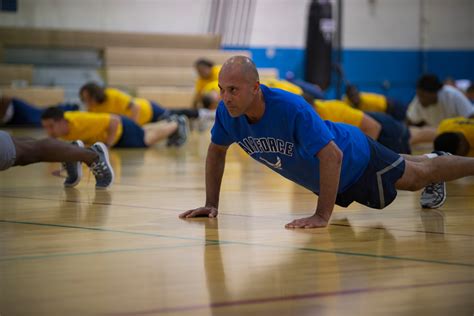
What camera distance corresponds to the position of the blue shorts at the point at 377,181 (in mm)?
4250

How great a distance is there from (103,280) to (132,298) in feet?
0.95

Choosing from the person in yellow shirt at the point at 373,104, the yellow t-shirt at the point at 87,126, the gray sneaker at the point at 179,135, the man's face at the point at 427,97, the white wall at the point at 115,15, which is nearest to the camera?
the yellow t-shirt at the point at 87,126

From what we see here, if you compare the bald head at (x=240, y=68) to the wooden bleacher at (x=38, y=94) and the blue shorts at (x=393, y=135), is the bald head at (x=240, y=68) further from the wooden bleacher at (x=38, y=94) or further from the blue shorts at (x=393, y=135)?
the wooden bleacher at (x=38, y=94)

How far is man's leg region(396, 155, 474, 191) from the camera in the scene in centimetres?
442

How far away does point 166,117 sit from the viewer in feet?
39.7

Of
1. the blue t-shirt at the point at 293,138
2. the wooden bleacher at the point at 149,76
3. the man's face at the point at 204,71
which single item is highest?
the blue t-shirt at the point at 293,138

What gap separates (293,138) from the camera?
395 cm

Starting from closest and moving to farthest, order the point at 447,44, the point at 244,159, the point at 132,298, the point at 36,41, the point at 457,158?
the point at 132,298, the point at 457,158, the point at 244,159, the point at 36,41, the point at 447,44

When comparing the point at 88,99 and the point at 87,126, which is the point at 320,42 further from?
the point at 87,126

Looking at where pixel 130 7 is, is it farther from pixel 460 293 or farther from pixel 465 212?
pixel 460 293

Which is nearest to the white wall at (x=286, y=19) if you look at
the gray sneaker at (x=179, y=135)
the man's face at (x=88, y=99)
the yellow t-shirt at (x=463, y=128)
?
the man's face at (x=88, y=99)

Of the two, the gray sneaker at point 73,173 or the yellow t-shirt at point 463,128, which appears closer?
the gray sneaker at point 73,173

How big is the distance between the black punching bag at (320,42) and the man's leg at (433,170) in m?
14.4

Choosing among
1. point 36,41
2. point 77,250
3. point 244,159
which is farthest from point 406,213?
point 36,41
